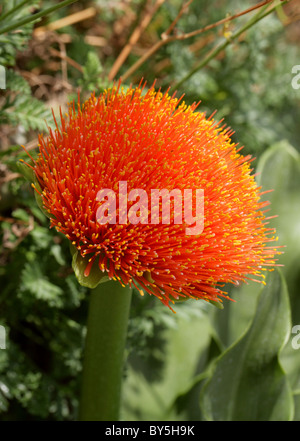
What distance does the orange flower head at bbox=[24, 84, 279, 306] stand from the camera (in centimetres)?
55

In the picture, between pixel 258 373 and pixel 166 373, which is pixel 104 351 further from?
pixel 166 373

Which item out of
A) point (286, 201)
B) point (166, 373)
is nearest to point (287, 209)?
point (286, 201)

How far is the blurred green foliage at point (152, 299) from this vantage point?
2.40 ft

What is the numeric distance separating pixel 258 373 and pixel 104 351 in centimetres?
24

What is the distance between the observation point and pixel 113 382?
704mm

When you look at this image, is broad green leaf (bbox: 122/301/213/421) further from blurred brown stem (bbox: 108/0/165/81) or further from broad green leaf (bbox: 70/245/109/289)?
blurred brown stem (bbox: 108/0/165/81)

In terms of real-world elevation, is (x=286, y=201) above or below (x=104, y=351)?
above

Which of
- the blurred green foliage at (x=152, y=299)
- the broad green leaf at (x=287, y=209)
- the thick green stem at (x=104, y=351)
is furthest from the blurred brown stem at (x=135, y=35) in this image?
the thick green stem at (x=104, y=351)

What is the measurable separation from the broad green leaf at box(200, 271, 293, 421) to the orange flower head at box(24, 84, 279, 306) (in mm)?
134

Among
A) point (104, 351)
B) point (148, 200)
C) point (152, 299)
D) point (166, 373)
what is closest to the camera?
point (148, 200)

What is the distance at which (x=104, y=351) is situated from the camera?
685 millimetres

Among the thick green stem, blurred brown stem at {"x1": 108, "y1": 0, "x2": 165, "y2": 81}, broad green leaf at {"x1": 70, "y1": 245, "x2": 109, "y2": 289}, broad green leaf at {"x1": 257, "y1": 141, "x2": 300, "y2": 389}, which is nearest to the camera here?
broad green leaf at {"x1": 70, "y1": 245, "x2": 109, "y2": 289}

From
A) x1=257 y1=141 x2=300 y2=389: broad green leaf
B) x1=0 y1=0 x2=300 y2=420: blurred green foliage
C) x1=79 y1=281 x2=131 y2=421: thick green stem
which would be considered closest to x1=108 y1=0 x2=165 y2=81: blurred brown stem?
x1=0 y1=0 x2=300 y2=420: blurred green foliage
